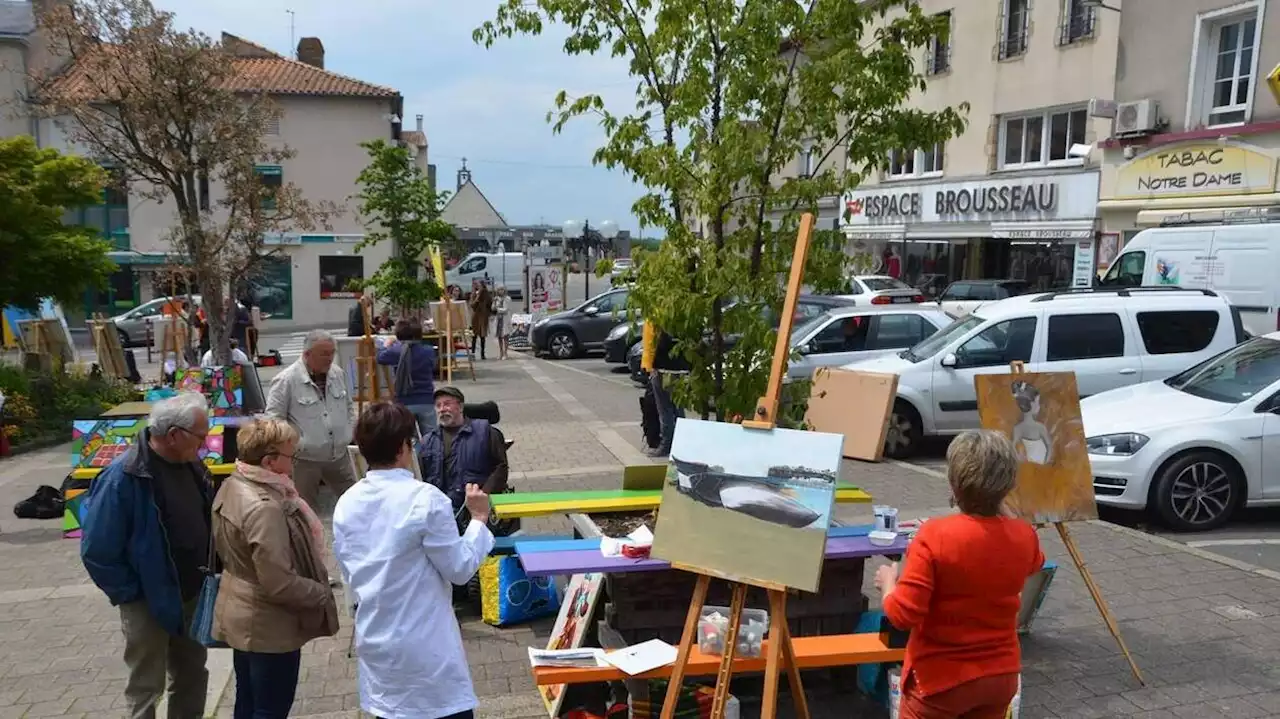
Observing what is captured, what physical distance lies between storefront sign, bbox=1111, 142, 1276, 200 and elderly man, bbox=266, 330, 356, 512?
17.2 meters

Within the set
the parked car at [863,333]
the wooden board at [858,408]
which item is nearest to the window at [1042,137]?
the parked car at [863,333]

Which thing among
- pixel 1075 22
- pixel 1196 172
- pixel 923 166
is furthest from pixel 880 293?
pixel 923 166

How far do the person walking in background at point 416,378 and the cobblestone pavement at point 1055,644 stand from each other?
1775 mm

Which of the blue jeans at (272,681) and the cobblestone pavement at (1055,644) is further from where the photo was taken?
the cobblestone pavement at (1055,644)

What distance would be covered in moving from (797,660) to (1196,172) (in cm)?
1815

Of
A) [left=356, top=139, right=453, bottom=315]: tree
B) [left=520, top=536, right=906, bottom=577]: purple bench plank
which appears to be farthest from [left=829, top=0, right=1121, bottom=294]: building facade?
[left=520, top=536, right=906, bottom=577]: purple bench plank

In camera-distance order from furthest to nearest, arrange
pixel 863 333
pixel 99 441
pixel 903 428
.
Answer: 1. pixel 863 333
2. pixel 903 428
3. pixel 99 441

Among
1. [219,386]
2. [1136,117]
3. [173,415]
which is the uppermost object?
[1136,117]

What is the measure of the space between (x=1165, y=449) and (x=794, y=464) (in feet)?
17.3

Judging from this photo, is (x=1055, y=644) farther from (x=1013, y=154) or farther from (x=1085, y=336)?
(x=1013, y=154)

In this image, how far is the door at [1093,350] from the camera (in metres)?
10.2

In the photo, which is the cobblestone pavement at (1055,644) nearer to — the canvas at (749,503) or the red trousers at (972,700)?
the canvas at (749,503)

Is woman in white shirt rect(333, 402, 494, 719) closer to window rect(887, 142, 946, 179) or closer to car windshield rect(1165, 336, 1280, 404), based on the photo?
car windshield rect(1165, 336, 1280, 404)

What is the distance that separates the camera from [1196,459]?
754 cm
